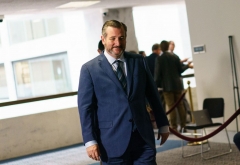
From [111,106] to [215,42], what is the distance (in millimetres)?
4948

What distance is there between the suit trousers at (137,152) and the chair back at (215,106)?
4.24 m

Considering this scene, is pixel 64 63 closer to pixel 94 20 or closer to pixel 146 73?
pixel 94 20

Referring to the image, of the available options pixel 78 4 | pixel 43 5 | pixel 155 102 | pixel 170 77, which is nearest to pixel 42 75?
pixel 78 4

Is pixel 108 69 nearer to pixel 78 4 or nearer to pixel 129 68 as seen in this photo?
pixel 129 68

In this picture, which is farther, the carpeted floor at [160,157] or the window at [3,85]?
the window at [3,85]

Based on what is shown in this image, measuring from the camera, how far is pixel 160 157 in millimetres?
7840

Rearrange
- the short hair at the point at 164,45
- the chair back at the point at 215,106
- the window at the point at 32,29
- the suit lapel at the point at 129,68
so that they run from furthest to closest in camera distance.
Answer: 1. the window at the point at 32,29
2. the short hair at the point at 164,45
3. the chair back at the point at 215,106
4. the suit lapel at the point at 129,68

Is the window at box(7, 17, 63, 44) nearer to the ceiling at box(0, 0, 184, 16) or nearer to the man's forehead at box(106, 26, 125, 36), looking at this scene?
the ceiling at box(0, 0, 184, 16)

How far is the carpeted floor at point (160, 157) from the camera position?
23.6ft

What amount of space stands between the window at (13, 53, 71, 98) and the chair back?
8750 millimetres

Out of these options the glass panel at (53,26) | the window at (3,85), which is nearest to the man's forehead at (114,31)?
the window at (3,85)

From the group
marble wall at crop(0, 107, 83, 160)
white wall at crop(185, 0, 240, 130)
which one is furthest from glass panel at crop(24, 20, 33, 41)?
white wall at crop(185, 0, 240, 130)

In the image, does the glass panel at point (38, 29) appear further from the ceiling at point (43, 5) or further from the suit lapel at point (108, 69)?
the suit lapel at point (108, 69)

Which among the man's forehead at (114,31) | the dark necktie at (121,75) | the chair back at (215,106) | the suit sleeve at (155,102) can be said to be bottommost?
the chair back at (215,106)
